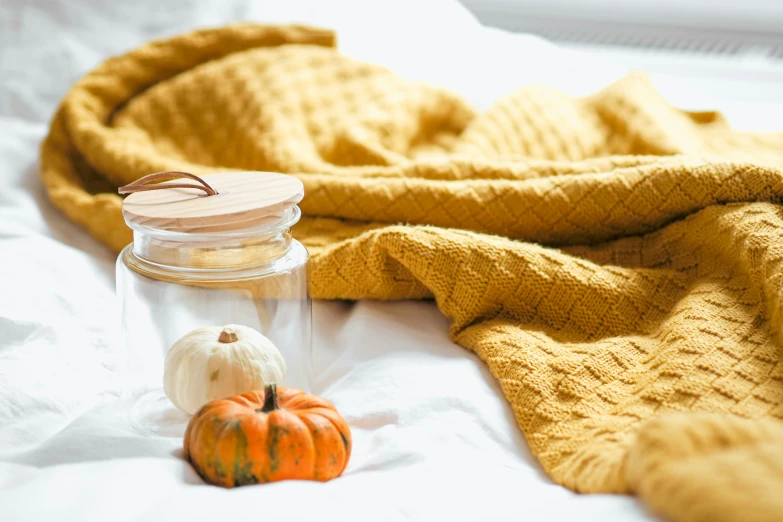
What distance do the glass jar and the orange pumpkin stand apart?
0.11m

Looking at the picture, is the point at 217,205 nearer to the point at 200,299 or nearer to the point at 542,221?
the point at 200,299

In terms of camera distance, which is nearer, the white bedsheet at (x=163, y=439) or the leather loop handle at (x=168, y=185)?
the white bedsheet at (x=163, y=439)

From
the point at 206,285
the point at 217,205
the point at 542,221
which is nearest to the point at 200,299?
the point at 206,285

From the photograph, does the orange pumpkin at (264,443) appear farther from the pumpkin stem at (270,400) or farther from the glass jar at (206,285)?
the glass jar at (206,285)

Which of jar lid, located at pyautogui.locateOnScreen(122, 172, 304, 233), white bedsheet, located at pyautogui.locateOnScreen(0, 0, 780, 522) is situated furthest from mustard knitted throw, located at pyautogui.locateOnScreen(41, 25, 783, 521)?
jar lid, located at pyautogui.locateOnScreen(122, 172, 304, 233)

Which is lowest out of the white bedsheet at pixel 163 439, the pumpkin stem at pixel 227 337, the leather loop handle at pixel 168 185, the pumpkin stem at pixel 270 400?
the white bedsheet at pixel 163 439

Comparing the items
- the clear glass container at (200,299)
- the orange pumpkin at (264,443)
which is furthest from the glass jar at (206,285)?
the orange pumpkin at (264,443)

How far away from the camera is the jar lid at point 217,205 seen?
2.10 ft

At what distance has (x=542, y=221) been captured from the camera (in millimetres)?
891

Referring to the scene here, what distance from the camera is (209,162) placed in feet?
3.86

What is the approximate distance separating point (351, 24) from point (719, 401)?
1087 mm

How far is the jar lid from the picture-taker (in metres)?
0.64

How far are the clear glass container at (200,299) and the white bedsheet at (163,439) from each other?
3 centimetres

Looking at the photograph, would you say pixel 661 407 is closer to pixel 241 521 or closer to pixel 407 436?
pixel 407 436
